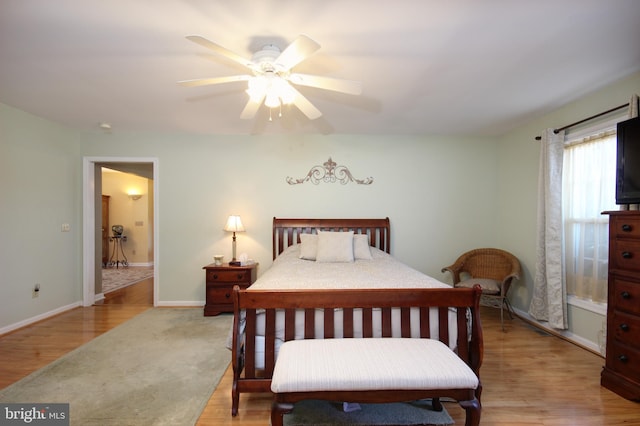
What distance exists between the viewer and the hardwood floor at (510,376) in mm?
1818

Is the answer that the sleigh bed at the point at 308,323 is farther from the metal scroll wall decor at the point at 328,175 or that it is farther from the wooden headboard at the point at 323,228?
the metal scroll wall decor at the point at 328,175

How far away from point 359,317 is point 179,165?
3.37 metres

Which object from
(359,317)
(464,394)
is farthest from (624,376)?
(359,317)

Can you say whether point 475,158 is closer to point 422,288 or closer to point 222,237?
point 422,288

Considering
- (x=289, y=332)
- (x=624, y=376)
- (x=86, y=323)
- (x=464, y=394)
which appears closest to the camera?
(x=464, y=394)

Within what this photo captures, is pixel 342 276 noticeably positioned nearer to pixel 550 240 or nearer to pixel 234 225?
pixel 234 225

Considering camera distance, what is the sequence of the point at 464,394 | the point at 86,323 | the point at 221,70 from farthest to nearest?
the point at 86,323 → the point at 221,70 → the point at 464,394

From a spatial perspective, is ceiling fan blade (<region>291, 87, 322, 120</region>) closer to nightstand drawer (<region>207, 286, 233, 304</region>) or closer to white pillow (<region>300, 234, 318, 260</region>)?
white pillow (<region>300, 234, 318, 260</region>)

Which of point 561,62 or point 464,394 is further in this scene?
point 561,62

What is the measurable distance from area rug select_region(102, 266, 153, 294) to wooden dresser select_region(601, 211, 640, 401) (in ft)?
20.1

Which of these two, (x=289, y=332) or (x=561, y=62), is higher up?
(x=561, y=62)

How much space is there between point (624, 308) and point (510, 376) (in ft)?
2.98

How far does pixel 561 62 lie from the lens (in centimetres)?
219

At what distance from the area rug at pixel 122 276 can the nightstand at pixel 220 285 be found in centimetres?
234
